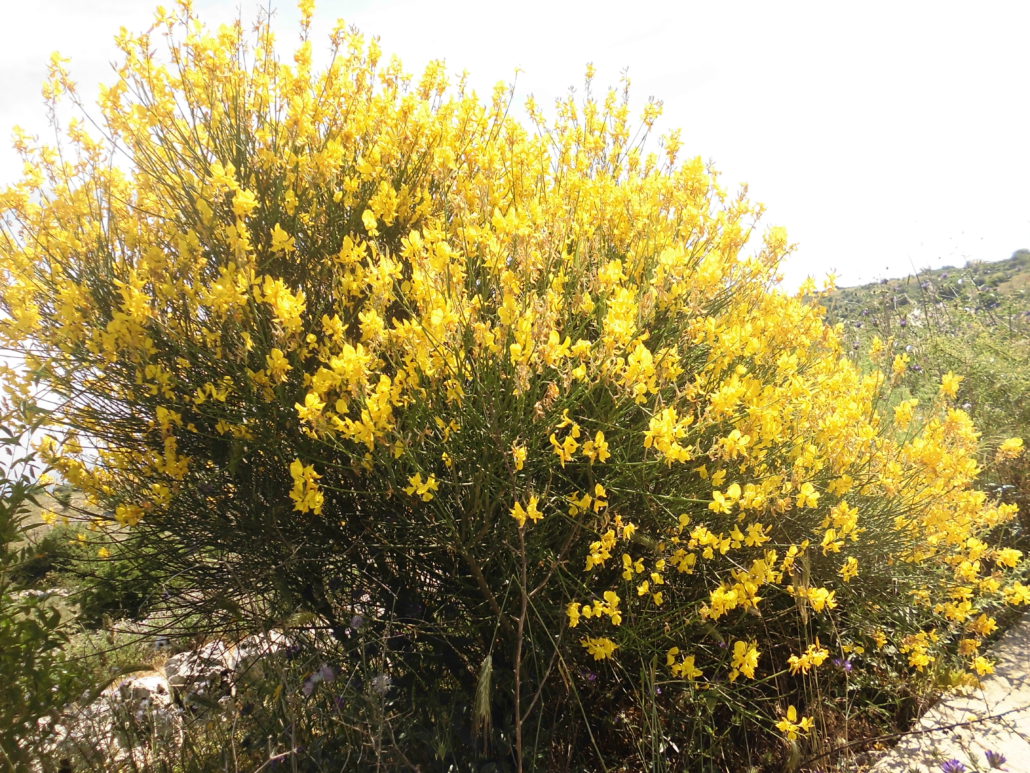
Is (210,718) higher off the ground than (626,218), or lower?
lower

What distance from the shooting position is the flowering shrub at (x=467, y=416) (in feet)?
6.52

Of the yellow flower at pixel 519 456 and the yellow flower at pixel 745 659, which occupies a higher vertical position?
the yellow flower at pixel 519 456

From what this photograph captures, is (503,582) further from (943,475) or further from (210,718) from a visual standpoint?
(943,475)

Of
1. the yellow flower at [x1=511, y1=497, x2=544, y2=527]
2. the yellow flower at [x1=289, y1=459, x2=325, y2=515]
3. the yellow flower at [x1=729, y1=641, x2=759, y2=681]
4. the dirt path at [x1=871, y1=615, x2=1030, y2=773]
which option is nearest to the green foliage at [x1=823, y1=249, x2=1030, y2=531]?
the dirt path at [x1=871, y1=615, x2=1030, y2=773]

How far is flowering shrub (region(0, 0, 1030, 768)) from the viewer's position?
6.52ft

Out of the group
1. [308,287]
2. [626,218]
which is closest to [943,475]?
[626,218]

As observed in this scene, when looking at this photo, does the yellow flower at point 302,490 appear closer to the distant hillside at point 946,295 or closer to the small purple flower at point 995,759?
the small purple flower at point 995,759

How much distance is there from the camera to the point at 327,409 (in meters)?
2.07

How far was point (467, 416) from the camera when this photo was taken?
6.51 ft

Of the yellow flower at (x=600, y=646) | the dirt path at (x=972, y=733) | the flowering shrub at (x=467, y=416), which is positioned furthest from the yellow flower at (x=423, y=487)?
the dirt path at (x=972, y=733)

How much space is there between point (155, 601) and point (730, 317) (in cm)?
244

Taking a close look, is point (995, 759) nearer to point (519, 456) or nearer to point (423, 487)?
point (519, 456)

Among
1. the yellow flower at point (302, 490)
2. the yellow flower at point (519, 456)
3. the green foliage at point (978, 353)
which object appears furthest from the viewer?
the green foliage at point (978, 353)

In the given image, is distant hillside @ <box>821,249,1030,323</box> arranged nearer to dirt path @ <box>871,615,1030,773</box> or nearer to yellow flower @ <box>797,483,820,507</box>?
dirt path @ <box>871,615,1030,773</box>
